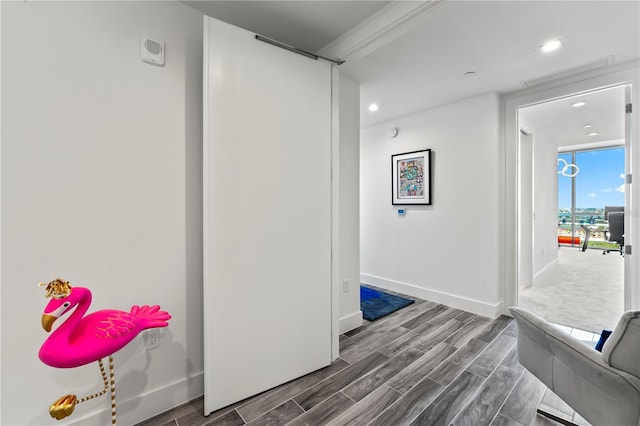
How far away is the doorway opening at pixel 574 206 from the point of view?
3.25m

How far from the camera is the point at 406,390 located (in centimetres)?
182

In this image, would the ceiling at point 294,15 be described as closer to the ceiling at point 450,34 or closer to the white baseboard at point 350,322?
the ceiling at point 450,34

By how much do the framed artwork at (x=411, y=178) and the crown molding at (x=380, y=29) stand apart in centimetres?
187

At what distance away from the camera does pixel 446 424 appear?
153cm

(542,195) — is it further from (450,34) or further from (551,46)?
(450,34)

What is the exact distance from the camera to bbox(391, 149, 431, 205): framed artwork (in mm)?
3520

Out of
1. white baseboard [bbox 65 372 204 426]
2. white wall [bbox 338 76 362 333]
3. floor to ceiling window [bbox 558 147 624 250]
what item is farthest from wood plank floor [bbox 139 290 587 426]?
floor to ceiling window [bbox 558 147 624 250]

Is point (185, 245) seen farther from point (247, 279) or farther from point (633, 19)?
point (633, 19)

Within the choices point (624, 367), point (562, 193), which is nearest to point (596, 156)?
point (562, 193)

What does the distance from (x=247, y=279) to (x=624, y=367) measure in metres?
1.84

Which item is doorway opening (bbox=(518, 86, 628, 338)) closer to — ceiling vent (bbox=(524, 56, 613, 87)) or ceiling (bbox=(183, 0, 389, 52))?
ceiling vent (bbox=(524, 56, 613, 87))

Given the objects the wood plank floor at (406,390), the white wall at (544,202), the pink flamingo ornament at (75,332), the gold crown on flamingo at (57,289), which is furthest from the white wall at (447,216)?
the gold crown on flamingo at (57,289)

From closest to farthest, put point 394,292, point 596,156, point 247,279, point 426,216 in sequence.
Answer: point 247,279 < point 426,216 < point 394,292 < point 596,156

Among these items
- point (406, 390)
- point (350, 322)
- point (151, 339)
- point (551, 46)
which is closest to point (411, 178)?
point (551, 46)
